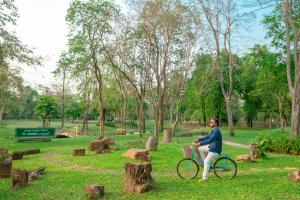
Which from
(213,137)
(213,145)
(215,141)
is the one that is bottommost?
(213,145)

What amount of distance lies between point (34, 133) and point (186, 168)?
21.7 m

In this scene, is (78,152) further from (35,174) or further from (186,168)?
(186,168)

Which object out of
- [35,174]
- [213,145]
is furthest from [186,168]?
[35,174]

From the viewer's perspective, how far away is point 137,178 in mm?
9359

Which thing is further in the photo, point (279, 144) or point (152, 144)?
point (152, 144)

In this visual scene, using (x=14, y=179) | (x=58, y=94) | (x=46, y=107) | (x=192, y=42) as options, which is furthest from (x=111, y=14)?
(x=58, y=94)

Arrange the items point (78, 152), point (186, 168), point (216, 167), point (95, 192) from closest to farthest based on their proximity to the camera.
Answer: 1. point (95, 192)
2. point (186, 168)
3. point (216, 167)
4. point (78, 152)

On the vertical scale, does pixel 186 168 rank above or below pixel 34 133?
below

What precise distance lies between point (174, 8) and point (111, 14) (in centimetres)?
659

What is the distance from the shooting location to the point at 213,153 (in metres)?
10.3

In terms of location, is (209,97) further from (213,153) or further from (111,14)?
(213,153)

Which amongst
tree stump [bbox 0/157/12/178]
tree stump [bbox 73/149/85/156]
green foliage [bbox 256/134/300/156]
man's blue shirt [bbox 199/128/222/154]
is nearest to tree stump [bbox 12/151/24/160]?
tree stump [bbox 73/149/85/156]

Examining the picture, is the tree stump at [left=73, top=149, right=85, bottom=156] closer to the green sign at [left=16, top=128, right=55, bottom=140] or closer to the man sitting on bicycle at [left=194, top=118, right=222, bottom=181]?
the man sitting on bicycle at [left=194, top=118, right=222, bottom=181]

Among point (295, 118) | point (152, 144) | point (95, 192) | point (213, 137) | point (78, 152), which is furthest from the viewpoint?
point (295, 118)
